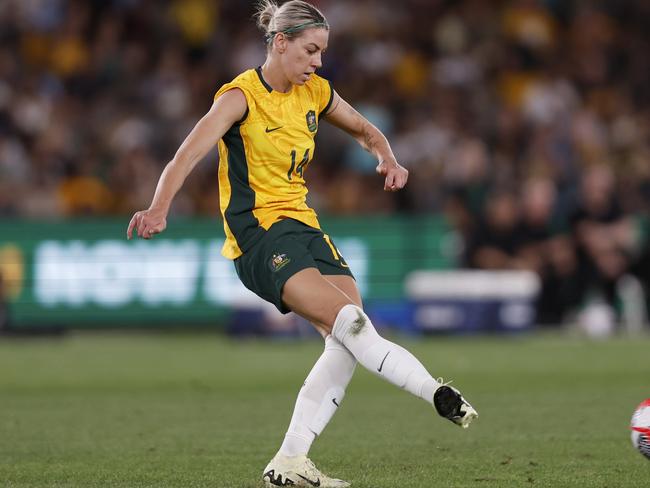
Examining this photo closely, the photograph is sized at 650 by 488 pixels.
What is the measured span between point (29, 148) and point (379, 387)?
9.60m

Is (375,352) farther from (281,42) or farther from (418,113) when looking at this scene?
(418,113)

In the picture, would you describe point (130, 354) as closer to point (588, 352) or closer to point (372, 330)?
point (588, 352)

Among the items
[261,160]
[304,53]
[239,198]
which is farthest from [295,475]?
[304,53]

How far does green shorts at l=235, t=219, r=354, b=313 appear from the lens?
6.12 meters

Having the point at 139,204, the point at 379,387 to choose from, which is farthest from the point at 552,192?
the point at 379,387

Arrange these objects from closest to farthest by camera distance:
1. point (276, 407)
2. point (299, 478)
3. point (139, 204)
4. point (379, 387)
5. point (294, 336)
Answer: point (299, 478), point (276, 407), point (379, 387), point (294, 336), point (139, 204)

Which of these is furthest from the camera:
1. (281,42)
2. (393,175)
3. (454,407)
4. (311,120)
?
(393,175)

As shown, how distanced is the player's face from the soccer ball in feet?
7.10

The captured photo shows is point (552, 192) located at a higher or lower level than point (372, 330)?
higher

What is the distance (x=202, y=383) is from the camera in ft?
38.4

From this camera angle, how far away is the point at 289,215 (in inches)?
249

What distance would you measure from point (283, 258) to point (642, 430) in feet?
5.91

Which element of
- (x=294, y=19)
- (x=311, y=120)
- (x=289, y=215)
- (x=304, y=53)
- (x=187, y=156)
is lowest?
(x=289, y=215)

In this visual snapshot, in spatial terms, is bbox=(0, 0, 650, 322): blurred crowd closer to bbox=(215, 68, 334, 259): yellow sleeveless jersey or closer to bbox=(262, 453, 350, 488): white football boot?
bbox=(215, 68, 334, 259): yellow sleeveless jersey
